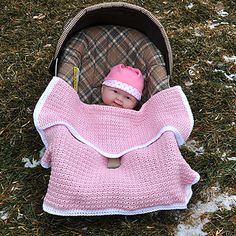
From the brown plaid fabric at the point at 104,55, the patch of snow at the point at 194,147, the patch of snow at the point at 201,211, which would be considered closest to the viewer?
the patch of snow at the point at 201,211

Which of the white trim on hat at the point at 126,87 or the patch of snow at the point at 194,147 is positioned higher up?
the white trim on hat at the point at 126,87

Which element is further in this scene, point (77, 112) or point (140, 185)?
point (77, 112)

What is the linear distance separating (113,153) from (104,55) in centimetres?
80

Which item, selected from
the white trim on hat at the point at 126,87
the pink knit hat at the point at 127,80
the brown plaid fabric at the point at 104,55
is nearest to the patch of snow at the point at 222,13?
the brown plaid fabric at the point at 104,55

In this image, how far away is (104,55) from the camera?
134 inches

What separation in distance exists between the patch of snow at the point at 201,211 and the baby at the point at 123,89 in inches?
28.6

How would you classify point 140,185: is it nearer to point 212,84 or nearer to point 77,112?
point 77,112

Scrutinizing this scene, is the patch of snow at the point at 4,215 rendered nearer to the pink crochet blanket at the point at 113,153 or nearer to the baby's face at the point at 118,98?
the pink crochet blanket at the point at 113,153

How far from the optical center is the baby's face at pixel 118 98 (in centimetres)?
314

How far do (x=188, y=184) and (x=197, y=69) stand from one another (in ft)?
4.18

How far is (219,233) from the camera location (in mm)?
2621

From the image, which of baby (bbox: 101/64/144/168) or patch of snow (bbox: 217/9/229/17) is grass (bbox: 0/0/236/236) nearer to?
patch of snow (bbox: 217/9/229/17)

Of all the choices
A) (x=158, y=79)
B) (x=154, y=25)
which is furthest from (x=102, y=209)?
(x=154, y=25)

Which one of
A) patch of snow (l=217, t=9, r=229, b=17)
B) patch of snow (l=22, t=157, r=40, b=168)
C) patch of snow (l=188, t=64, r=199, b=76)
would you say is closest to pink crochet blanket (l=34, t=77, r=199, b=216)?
patch of snow (l=22, t=157, r=40, b=168)
